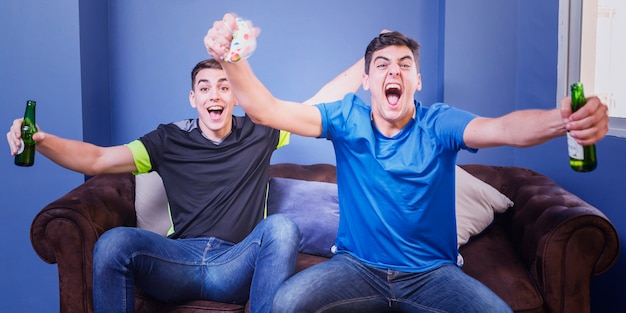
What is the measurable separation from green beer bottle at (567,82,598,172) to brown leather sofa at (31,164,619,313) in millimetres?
692

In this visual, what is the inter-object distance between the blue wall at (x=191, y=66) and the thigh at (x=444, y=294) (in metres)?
1.46

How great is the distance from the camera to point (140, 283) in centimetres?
225

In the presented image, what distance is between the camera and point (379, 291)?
2.00 m

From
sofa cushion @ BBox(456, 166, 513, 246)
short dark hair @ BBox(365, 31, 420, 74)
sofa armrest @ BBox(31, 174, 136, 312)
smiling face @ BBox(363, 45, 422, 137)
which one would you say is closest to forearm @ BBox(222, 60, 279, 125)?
smiling face @ BBox(363, 45, 422, 137)

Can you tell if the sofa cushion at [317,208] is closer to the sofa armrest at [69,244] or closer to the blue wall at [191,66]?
the sofa armrest at [69,244]

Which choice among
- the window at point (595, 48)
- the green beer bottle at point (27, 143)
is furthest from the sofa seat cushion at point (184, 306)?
the window at point (595, 48)

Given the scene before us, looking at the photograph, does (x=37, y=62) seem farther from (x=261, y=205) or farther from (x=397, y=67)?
(x=397, y=67)

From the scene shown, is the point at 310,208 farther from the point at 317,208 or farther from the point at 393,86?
the point at 393,86

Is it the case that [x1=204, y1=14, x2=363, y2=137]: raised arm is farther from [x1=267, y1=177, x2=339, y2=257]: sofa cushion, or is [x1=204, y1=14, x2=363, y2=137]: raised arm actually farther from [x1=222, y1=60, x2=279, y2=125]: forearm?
[x1=267, y1=177, x2=339, y2=257]: sofa cushion

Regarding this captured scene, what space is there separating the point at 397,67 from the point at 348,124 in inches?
10.9

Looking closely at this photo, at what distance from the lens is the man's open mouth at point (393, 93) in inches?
84.5

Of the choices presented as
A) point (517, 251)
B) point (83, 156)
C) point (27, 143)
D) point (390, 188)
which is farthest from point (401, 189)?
point (27, 143)

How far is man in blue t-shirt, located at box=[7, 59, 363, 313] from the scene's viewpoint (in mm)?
2133

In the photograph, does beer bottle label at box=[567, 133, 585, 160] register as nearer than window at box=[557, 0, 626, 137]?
Yes
